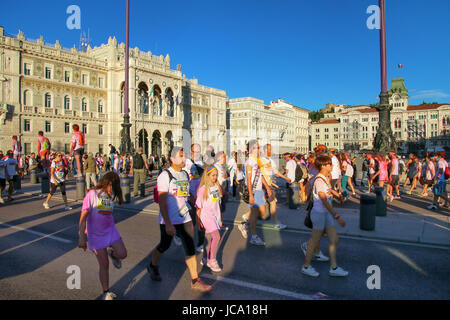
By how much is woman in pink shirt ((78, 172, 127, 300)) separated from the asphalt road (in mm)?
537

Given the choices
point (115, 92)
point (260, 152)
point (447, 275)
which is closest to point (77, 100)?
point (115, 92)

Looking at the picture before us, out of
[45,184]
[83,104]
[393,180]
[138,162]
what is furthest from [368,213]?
[83,104]

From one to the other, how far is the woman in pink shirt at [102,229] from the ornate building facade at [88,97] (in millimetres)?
37954

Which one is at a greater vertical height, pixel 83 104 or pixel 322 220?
pixel 83 104

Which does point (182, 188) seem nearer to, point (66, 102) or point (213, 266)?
point (213, 266)

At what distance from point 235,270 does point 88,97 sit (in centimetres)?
4535

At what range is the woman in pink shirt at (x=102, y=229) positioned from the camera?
162 inches

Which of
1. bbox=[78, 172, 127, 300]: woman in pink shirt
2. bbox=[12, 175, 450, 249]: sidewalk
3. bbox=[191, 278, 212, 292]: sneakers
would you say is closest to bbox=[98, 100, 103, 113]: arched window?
bbox=[12, 175, 450, 249]: sidewalk

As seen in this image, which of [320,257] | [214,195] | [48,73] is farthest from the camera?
[48,73]

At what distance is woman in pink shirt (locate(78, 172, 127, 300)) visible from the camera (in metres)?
4.11

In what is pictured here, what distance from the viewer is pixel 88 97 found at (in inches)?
1763

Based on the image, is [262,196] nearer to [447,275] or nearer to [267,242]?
[267,242]
